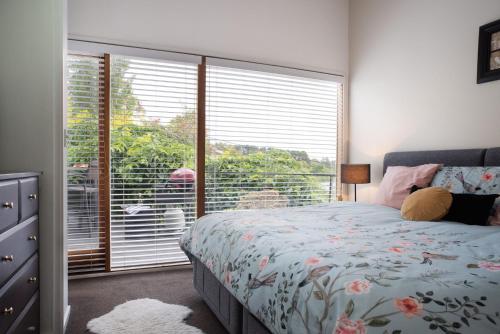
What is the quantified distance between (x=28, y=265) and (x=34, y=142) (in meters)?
0.65

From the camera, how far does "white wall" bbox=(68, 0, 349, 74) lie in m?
2.98

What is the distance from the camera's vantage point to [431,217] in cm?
209

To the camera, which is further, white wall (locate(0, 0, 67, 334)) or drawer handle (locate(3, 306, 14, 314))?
white wall (locate(0, 0, 67, 334))

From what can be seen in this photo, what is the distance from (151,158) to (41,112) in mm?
1374

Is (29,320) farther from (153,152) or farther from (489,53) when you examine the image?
(489,53)

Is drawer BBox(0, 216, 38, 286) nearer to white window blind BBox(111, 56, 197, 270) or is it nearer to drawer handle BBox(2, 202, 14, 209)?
drawer handle BBox(2, 202, 14, 209)

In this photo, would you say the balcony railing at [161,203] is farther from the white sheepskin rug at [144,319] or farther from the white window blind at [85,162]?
the white sheepskin rug at [144,319]

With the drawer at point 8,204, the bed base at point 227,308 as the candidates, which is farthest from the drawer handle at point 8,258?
the bed base at point 227,308

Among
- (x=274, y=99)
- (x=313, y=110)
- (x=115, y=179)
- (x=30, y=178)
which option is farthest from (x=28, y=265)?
(x=313, y=110)

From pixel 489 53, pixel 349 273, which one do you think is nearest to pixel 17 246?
pixel 349 273

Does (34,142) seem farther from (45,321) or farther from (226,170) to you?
(226,170)

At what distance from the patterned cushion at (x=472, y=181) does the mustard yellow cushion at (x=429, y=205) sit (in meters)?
0.25

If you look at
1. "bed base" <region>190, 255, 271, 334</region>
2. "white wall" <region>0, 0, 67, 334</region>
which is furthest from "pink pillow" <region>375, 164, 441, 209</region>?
"white wall" <region>0, 0, 67, 334</region>

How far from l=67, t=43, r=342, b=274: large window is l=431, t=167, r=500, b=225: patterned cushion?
1606 millimetres
